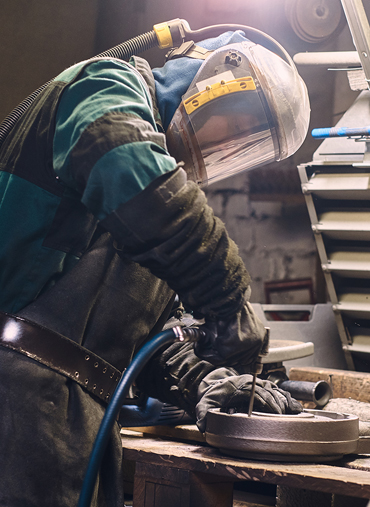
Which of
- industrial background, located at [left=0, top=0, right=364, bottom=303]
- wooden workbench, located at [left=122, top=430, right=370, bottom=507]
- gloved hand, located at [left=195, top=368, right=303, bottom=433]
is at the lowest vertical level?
wooden workbench, located at [left=122, top=430, right=370, bottom=507]

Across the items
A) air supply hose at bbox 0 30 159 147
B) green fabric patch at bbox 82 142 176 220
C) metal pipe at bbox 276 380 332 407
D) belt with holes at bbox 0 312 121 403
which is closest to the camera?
green fabric patch at bbox 82 142 176 220

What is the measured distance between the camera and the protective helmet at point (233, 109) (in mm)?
1337

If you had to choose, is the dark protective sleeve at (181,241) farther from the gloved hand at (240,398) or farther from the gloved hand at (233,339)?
the gloved hand at (240,398)

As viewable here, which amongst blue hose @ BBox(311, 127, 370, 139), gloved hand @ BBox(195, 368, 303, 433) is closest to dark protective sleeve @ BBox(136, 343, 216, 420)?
gloved hand @ BBox(195, 368, 303, 433)

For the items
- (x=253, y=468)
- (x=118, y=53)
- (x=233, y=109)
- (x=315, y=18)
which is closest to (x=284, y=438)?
(x=253, y=468)

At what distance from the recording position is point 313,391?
181 centimetres

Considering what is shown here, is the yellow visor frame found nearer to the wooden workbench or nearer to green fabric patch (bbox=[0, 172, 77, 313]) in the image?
green fabric patch (bbox=[0, 172, 77, 313])

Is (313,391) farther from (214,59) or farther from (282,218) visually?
(282,218)

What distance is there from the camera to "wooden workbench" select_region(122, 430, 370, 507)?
104 centimetres

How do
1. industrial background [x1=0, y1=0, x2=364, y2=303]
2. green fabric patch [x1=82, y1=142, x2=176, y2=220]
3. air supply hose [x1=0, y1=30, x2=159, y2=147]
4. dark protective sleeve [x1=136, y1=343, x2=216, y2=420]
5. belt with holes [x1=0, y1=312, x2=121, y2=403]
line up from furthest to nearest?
industrial background [x1=0, y1=0, x2=364, y2=303], dark protective sleeve [x1=136, y1=343, x2=216, y2=420], air supply hose [x1=0, y1=30, x2=159, y2=147], belt with holes [x1=0, y1=312, x2=121, y2=403], green fabric patch [x1=82, y1=142, x2=176, y2=220]

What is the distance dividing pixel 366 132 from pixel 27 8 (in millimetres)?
2048

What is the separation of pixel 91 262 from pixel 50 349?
220 mm

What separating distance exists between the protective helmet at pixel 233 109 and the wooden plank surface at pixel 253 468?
29.9 inches

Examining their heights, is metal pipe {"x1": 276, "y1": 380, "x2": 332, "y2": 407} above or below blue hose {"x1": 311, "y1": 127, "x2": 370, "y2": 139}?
below
